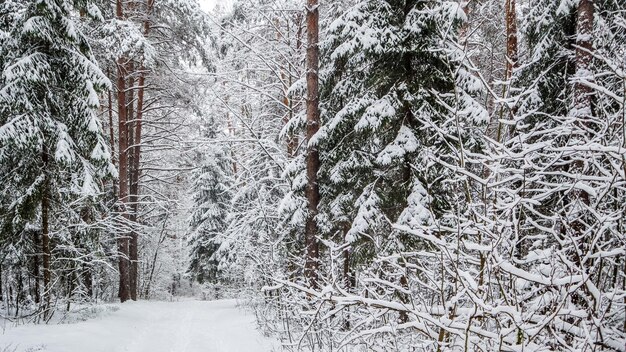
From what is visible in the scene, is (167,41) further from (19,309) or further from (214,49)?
(19,309)

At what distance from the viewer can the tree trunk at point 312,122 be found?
8070 millimetres

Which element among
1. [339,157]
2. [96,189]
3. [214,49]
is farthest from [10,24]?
[339,157]

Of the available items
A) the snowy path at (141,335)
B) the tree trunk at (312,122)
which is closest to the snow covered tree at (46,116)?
the snowy path at (141,335)

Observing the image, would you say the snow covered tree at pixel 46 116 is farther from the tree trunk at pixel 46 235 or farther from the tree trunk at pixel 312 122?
the tree trunk at pixel 312 122

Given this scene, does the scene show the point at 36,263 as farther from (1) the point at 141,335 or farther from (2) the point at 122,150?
(2) the point at 122,150

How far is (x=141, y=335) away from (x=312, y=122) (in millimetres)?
6500

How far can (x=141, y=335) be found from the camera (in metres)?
8.97

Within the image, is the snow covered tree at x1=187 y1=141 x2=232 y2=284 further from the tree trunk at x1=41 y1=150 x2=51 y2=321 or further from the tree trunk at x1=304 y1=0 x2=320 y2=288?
the tree trunk at x1=304 y1=0 x2=320 y2=288

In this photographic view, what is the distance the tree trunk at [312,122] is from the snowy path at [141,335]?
235 cm

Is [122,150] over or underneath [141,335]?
over

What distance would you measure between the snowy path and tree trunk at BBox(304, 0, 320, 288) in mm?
2347

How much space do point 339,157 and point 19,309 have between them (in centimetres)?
869

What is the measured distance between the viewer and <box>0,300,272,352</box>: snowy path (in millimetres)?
6595

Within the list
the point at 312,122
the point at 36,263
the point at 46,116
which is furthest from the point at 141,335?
the point at 312,122
